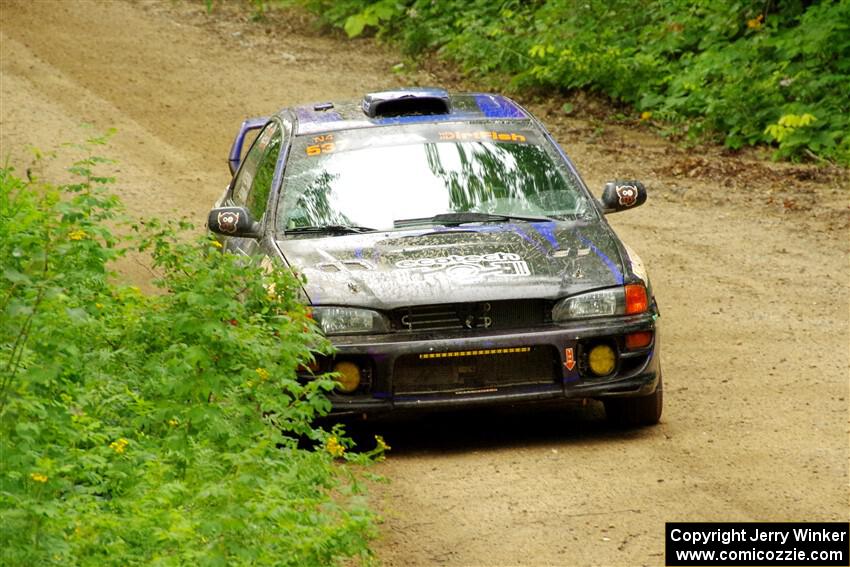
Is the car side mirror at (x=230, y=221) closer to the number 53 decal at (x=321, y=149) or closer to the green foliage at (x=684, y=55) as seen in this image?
the number 53 decal at (x=321, y=149)

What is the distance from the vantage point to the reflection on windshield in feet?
26.8

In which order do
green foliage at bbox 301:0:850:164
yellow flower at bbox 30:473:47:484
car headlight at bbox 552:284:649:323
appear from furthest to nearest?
green foliage at bbox 301:0:850:164 < car headlight at bbox 552:284:649:323 < yellow flower at bbox 30:473:47:484

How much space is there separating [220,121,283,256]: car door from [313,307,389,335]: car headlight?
3.19 feet

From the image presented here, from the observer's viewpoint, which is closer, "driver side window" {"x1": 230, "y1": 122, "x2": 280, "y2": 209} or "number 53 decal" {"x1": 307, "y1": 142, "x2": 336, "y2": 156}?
"number 53 decal" {"x1": 307, "y1": 142, "x2": 336, "y2": 156}

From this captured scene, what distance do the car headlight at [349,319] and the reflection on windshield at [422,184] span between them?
885 millimetres

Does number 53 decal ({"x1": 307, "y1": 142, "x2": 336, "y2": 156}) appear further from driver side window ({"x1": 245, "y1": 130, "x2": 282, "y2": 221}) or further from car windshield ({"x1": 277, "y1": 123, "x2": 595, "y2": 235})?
driver side window ({"x1": 245, "y1": 130, "x2": 282, "y2": 221})

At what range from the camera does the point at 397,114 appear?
29.7ft

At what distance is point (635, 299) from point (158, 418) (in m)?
2.64

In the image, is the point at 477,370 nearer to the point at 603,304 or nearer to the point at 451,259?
the point at 451,259

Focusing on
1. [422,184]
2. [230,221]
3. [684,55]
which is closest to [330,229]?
[230,221]

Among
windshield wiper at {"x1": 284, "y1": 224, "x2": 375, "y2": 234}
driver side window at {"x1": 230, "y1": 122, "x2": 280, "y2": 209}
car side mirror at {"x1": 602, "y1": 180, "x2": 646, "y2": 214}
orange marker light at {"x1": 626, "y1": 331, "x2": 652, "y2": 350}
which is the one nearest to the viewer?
orange marker light at {"x1": 626, "y1": 331, "x2": 652, "y2": 350}

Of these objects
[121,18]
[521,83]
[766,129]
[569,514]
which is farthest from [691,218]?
[121,18]

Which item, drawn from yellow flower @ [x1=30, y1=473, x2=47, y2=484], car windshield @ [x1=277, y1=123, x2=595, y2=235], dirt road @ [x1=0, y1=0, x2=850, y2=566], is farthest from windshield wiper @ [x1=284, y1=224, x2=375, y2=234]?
yellow flower @ [x1=30, y1=473, x2=47, y2=484]

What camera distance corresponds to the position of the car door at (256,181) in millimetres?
8445
